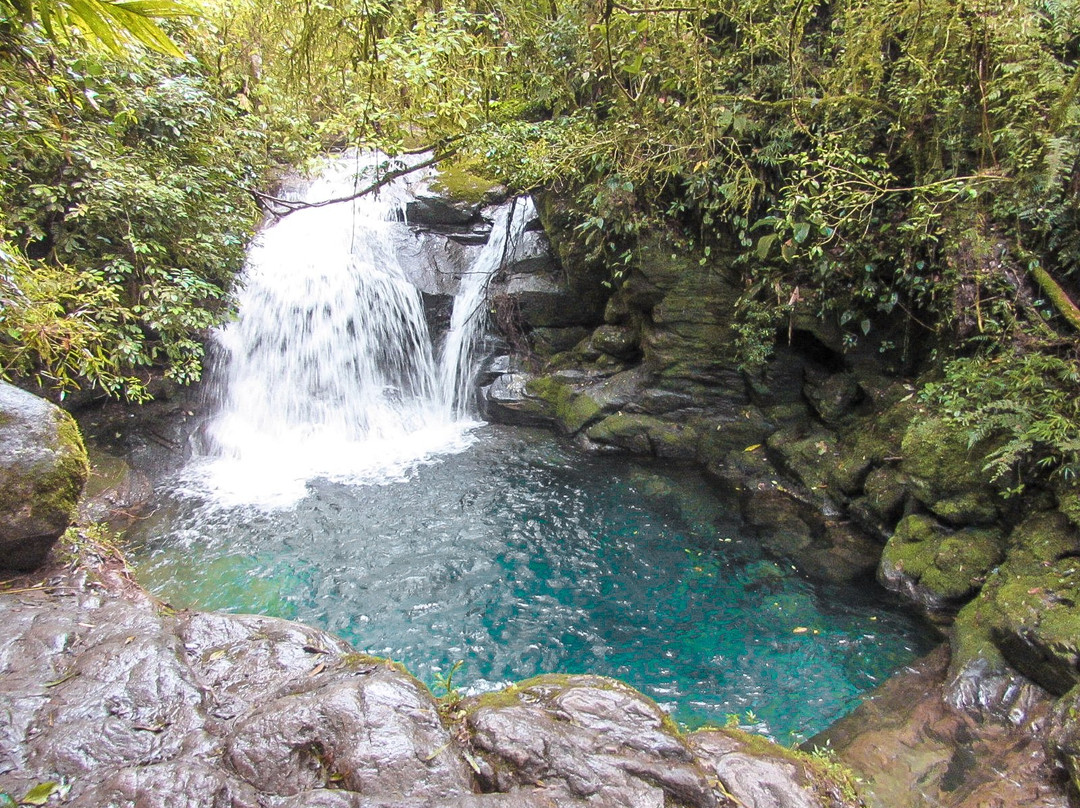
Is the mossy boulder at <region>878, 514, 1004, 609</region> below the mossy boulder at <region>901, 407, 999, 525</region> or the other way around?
below

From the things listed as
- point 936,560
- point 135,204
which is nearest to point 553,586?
point 936,560

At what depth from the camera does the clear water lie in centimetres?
433

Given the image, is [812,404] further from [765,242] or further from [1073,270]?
[1073,270]

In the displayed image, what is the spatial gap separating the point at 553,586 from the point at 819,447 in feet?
11.4

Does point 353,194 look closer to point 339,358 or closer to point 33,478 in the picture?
point 33,478

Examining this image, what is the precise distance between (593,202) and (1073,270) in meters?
4.82

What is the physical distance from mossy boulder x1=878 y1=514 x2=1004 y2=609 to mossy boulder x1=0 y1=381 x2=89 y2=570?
19.7 feet

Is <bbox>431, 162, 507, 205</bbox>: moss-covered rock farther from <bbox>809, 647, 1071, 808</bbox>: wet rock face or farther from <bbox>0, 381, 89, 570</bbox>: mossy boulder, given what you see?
<bbox>809, 647, 1071, 808</bbox>: wet rock face

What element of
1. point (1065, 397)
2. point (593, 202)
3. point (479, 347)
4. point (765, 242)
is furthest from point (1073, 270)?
point (479, 347)

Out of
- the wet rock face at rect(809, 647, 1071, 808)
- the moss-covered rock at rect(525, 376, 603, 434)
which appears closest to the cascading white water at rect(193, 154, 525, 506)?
the moss-covered rock at rect(525, 376, 603, 434)

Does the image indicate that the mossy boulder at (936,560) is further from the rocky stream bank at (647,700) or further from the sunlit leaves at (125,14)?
the sunlit leaves at (125,14)

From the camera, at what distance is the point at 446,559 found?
568 cm

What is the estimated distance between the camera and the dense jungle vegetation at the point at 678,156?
14.5ft

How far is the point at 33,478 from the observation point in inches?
112
